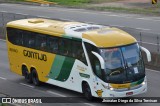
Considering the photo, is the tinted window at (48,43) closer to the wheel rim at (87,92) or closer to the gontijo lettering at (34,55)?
the gontijo lettering at (34,55)

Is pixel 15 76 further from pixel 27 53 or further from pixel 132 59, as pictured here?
pixel 132 59

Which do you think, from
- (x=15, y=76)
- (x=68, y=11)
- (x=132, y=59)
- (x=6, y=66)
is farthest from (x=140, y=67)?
(x=68, y=11)

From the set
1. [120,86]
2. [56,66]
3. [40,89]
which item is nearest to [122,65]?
[120,86]

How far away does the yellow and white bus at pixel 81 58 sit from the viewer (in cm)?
1903

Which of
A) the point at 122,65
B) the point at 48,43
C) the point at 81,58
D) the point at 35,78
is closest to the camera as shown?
the point at 122,65

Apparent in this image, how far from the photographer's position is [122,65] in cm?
1916

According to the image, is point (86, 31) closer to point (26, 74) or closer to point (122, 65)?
point (122, 65)

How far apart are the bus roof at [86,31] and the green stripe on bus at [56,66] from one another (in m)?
1.00

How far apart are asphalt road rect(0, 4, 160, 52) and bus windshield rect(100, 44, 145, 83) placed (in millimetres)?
8557

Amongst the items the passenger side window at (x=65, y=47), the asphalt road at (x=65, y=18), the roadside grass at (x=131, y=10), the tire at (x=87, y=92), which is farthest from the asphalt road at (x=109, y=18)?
the tire at (x=87, y=92)

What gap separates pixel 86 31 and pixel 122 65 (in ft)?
7.59

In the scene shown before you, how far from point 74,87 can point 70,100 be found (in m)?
0.67

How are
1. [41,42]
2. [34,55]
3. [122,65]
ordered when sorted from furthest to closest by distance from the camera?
[34,55] < [41,42] < [122,65]

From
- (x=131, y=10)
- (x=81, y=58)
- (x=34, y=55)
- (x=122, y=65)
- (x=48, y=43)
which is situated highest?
(x=122, y=65)
